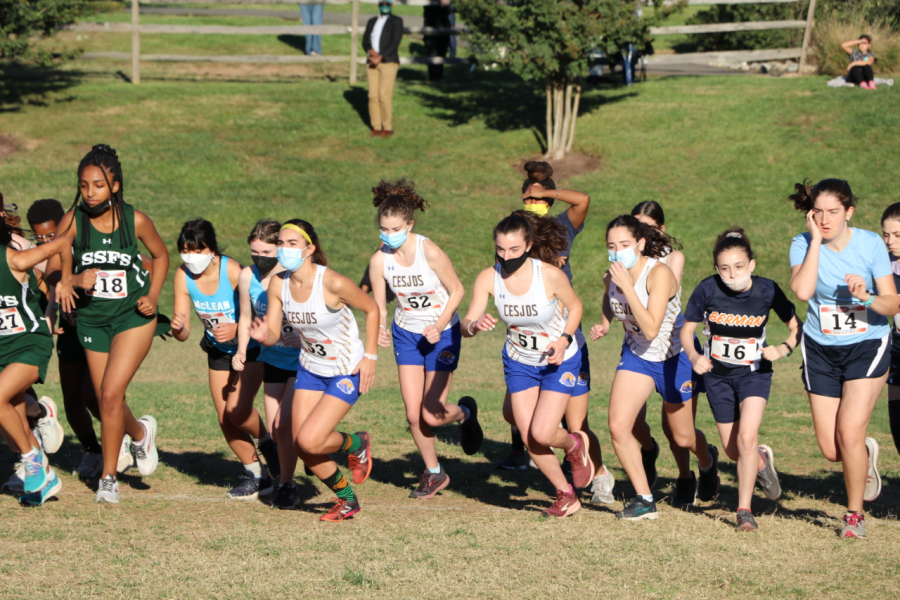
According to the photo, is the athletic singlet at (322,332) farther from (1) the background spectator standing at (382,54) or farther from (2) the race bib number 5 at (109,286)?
(1) the background spectator standing at (382,54)

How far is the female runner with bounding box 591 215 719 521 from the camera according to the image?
234 inches

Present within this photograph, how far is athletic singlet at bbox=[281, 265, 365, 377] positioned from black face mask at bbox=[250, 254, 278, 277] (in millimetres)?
534

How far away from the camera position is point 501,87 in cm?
2359

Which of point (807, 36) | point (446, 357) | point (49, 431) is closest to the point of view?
point (446, 357)

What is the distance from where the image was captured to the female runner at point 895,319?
600 cm

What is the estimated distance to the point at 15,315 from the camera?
6.14 meters

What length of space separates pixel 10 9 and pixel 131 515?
15600 mm

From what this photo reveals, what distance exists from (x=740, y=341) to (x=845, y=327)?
669 millimetres

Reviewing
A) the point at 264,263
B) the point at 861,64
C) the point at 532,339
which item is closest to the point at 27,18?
the point at 264,263

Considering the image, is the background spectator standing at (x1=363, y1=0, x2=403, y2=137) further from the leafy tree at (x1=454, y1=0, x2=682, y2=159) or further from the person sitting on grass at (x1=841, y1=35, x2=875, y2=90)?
the person sitting on grass at (x1=841, y1=35, x2=875, y2=90)

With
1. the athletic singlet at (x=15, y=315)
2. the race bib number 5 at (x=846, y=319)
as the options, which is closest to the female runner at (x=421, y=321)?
the athletic singlet at (x=15, y=315)

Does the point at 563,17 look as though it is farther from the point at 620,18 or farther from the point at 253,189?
the point at 253,189

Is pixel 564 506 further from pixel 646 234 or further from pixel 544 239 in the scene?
pixel 646 234

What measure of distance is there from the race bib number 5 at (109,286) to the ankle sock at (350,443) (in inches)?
75.4
